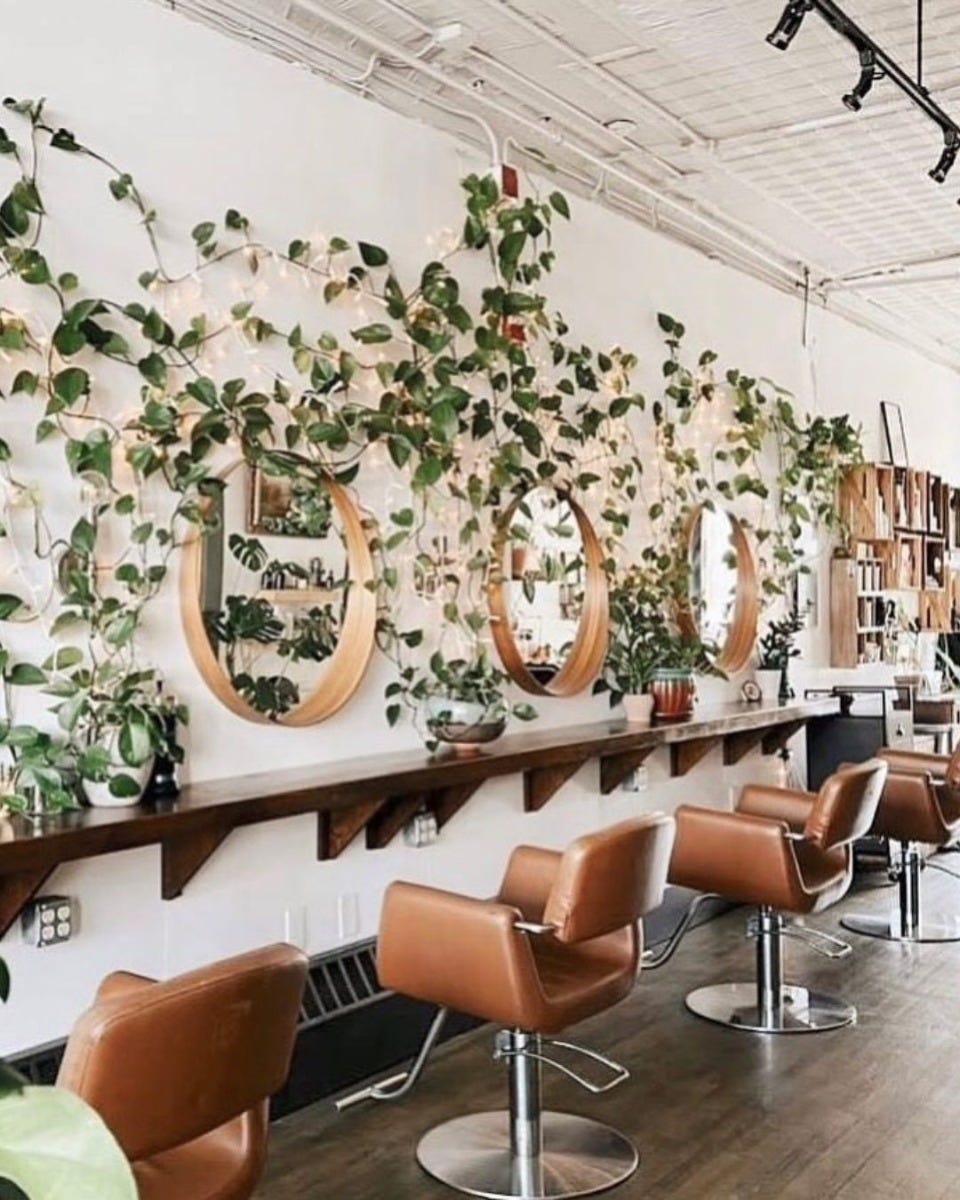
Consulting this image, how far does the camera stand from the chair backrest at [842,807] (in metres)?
4.05

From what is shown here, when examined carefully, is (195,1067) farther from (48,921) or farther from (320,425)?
(320,425)

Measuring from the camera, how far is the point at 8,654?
2920 millimetres

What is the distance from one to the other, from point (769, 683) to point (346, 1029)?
3.02m

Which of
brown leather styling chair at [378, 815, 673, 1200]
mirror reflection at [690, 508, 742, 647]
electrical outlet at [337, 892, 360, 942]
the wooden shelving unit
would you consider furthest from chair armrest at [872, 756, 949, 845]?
electrical outlet at [337, 892, 360, 942]

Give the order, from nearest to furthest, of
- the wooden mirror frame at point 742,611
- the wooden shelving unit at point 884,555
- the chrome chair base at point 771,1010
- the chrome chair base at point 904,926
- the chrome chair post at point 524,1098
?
the chrome chair post at point 524,1098 < the chrome chair base at point 771,1010 < the chrome chair base at point 904,926 < the wooden mirror frame at point 742,611 < the wooden shelving unit at point 884,555

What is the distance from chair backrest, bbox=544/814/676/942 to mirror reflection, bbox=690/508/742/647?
2554 mm

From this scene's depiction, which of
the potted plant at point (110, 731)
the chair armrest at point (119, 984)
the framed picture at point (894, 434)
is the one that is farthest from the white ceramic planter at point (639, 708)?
the framed picture at point (894, 434)

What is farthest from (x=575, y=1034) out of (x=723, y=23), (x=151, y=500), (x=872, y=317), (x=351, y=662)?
(x=872, y=317)

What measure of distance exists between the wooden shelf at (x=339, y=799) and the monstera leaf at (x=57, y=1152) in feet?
7.02

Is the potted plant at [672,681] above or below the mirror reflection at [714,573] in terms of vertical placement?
below

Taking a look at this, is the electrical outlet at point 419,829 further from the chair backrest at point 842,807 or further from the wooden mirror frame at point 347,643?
the chair backrest at point 842,807

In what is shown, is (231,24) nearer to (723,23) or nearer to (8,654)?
(723,23)

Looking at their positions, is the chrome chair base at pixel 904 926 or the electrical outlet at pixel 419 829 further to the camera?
the chrome chair base at pixel 904 926

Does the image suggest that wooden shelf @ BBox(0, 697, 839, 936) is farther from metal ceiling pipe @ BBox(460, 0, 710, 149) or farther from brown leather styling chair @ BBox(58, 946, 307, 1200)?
metal ceiling pipe @ BBox(460, 0, 710, 149)
